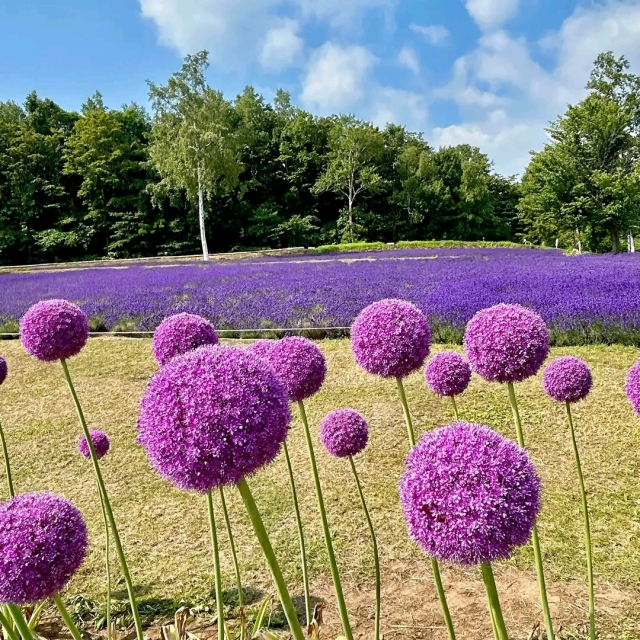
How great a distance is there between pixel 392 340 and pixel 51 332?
150cm

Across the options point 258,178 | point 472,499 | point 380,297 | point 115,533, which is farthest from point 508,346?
point 258,178

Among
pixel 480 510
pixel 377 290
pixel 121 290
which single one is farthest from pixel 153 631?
pixel 121 290

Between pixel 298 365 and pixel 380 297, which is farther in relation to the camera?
pixel 380 297

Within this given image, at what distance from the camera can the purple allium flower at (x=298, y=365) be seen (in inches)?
85.3

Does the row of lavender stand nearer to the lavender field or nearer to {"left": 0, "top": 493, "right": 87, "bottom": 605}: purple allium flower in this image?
{"left": 0, "top": 493, "right": 87, "bottom": 605}: purple allium flower

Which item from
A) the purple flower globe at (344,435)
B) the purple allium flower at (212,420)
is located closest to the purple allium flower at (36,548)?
the purple allium flower at (212,420)

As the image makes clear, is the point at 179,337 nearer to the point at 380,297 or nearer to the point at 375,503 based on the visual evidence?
the point at 375,503

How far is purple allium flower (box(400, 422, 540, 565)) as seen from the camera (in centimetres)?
113

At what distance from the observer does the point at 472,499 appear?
114cm

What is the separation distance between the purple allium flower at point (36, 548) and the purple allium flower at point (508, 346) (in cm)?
145

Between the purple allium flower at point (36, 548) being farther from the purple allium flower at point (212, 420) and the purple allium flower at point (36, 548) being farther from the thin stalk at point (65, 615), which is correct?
the purple allium flower at point (212, 420)

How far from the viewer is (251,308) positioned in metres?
9.91

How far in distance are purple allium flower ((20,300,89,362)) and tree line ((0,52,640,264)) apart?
1033 inches

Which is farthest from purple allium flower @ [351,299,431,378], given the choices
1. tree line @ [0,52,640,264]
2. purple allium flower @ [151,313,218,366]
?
tree line @ [0,52,640,264]
